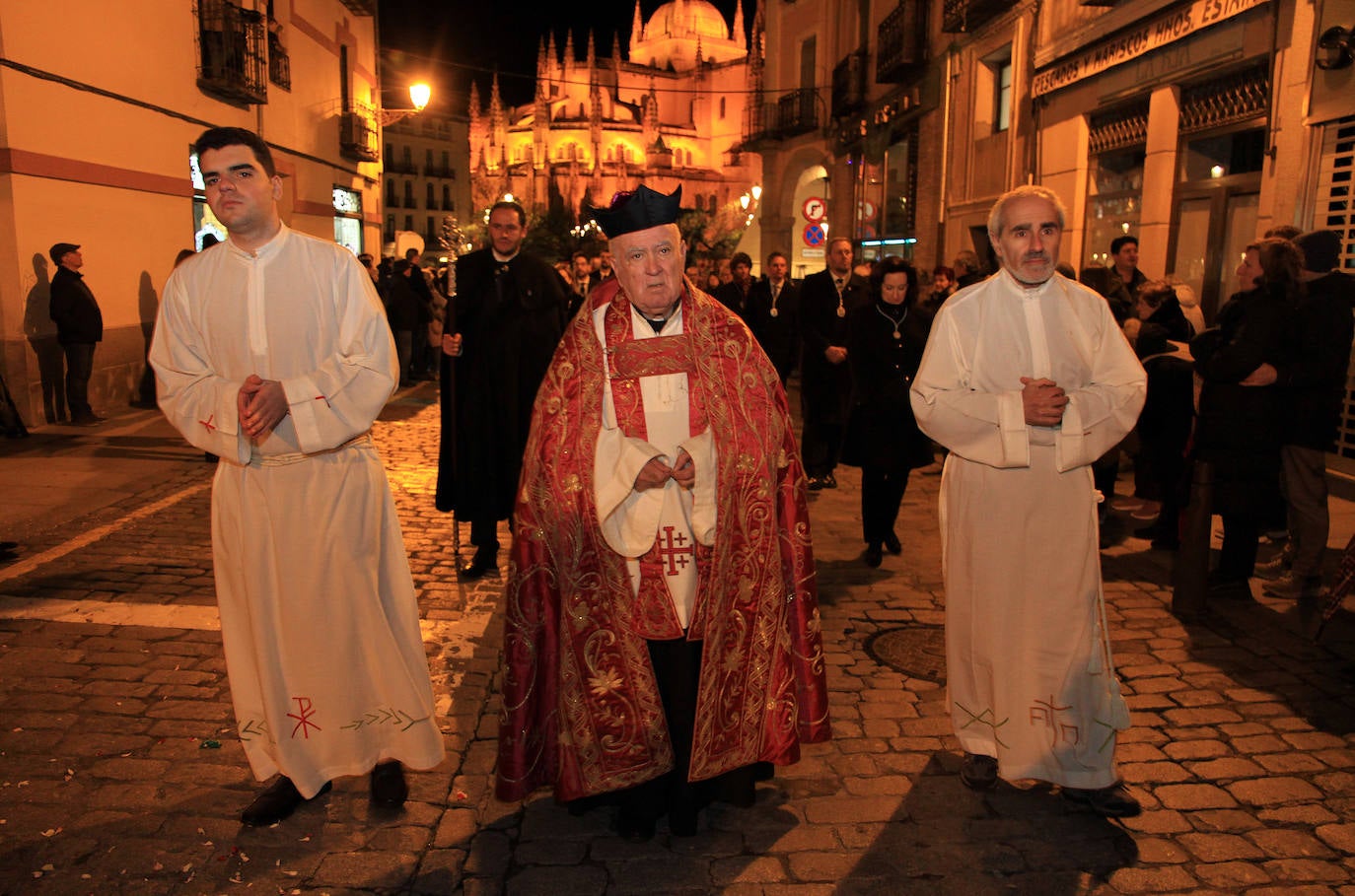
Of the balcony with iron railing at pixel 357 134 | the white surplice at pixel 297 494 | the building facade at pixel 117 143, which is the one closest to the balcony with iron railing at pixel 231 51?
the building facade at pixel 117 143

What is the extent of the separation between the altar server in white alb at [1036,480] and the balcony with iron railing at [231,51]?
1546 cm

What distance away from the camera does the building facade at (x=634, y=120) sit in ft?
270

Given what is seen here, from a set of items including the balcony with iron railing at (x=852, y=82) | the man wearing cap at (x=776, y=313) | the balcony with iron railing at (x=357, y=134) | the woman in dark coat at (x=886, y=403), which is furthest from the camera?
the balcony with iron railing at (x=852, y=82)

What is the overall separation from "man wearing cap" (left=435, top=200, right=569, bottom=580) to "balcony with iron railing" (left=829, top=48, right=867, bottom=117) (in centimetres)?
2006

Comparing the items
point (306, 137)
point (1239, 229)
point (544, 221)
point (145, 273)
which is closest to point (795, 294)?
point (1239, 229)

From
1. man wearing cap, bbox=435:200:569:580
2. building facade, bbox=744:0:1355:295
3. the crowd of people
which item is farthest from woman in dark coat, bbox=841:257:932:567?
building facade, bbox=744:0:1355:295

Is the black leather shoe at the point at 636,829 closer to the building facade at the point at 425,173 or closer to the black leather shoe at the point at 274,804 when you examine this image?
the black leather shoe at the point at 274,804

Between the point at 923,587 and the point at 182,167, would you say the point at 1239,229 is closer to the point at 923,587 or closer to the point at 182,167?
the point at 923,587

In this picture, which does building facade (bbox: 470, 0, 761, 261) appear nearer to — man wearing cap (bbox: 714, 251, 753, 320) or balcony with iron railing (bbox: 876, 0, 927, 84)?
balcony with iron railing (bbox: 876, 0, 927, 84)

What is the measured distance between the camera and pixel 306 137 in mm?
20781

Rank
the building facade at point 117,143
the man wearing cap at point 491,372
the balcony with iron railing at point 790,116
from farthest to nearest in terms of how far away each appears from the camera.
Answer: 1. the balcony with iron railing at point 790,116
2. the building facade at point 117,143
3. the man wearing cap at point 491,372

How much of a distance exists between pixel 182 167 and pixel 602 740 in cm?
1486

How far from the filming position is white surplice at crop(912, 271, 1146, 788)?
138 inches

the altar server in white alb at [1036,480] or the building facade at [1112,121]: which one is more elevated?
the building facade at [1112,121]
